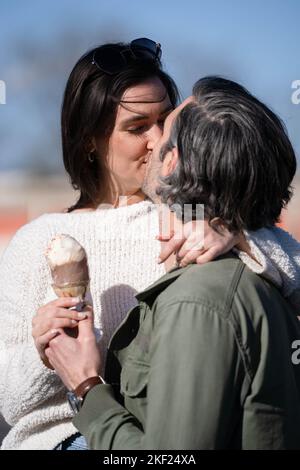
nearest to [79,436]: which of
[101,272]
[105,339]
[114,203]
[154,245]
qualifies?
[105,339]

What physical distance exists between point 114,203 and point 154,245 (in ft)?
1.02

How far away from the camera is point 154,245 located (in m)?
2.83

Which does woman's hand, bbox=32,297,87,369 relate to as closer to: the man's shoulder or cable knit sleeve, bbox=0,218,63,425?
cable knit sleeve, bbox=0,218,63,425

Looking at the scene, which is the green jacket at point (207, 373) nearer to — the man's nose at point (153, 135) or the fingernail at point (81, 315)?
the fingernail at point (81, 315)

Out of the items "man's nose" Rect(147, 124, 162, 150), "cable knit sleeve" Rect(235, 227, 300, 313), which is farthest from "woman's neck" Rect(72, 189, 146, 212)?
"cable knit sleeve" Rect(235, 227, 300, 313)

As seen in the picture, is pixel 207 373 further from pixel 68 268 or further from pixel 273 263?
pixel 68 268

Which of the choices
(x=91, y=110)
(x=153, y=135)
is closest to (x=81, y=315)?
(x=153, y=135)

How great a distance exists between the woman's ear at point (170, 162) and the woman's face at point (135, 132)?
0.87m

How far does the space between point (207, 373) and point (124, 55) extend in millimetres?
1811

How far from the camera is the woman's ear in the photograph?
2.06 meters

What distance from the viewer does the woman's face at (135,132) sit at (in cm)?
300

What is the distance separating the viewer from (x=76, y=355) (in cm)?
215

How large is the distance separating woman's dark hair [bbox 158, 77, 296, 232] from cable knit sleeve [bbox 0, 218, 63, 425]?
0.81 metres
